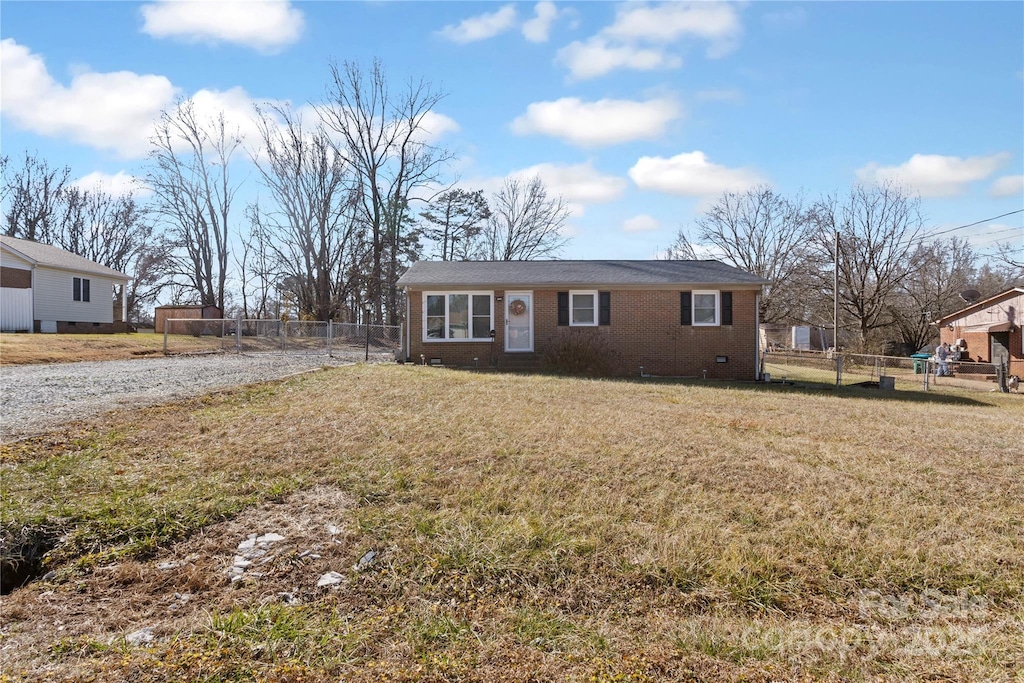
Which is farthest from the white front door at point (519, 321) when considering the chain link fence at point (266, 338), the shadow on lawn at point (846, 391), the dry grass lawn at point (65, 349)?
the dry grass lawn at point (65, 349)

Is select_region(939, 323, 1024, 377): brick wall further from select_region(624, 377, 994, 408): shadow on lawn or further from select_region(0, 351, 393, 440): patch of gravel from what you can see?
select_region(0, 351, 393, 440): patch of gravel

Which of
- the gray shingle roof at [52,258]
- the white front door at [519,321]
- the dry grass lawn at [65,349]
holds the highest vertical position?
the gray shingle roof at [52,258]

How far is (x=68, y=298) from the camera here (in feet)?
89.8

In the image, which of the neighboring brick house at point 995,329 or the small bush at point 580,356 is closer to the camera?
the small bush at point 580,356

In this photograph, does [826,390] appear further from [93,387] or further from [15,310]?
[15,310]

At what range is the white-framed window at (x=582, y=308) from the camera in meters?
16.9

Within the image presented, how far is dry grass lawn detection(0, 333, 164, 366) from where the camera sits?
1563 centimetres

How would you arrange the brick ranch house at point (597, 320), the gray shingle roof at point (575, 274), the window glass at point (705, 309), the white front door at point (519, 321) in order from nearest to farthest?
the gray shingle roof at point (575, 274)
the brick ranch house at point (597, 320)
the window glass at point (705, 309)
the white front door at point (519, 321)

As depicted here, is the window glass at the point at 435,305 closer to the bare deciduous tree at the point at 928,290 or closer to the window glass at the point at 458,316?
the window glass at the point at 458,316

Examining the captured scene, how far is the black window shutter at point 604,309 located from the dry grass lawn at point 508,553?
9.79 m

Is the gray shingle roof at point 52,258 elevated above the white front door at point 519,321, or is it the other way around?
the gray shingle roof at point 52,258

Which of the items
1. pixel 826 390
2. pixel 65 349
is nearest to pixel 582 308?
pixel 826 390

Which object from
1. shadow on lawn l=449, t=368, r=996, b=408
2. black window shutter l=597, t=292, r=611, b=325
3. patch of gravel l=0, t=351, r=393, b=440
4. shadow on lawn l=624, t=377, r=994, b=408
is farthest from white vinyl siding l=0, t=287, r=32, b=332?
shadow on lawn l=624, t=377, r=994, b=408

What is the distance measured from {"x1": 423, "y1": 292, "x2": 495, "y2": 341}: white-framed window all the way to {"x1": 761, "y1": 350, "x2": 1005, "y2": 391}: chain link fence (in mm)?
7719
